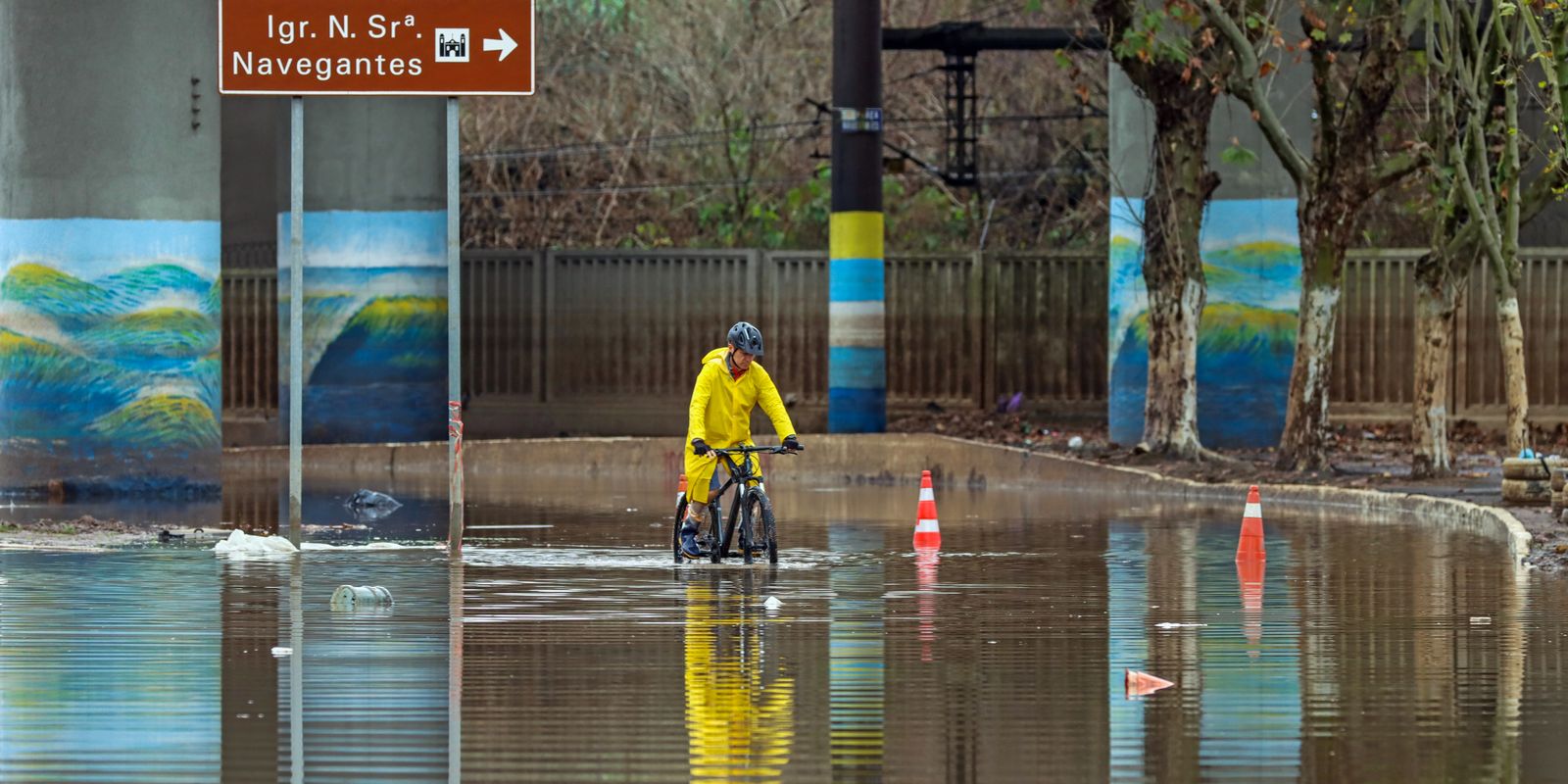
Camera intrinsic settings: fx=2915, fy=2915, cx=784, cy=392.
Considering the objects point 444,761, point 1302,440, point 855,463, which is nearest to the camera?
point 444,761

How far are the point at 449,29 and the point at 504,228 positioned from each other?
29085mm

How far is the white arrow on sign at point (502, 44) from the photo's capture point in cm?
1973

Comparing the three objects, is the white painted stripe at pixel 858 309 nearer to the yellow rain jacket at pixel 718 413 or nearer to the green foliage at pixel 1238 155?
the green foliage at pixel 1238 155

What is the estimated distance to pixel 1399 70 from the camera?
90.2 ft

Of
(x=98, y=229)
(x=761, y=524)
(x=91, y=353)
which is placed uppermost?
(x=98, y=229)

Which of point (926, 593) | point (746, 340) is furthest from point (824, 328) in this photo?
point (926, 593)

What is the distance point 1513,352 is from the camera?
26.8 m

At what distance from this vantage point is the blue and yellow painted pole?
32094 mm

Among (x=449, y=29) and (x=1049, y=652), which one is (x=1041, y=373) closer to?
(x=449, y=29)

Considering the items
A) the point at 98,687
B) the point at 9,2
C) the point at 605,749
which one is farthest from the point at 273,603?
the point at 9,2

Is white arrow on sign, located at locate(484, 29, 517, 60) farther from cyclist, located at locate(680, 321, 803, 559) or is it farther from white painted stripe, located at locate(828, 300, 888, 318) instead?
white painted stripe, located at locate(828, 300, 888, 318)

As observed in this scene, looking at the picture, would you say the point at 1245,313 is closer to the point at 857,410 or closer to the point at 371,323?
the point at 857,410

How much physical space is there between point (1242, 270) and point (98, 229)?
13088 millimetres

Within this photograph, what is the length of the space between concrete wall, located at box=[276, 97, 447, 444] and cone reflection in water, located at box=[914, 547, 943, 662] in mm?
15831
